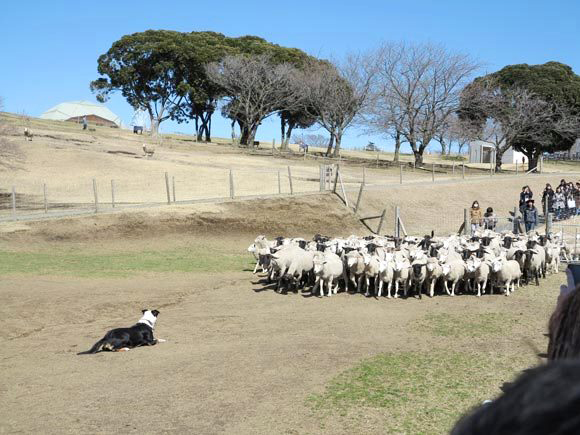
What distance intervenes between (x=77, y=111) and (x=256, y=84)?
1600 inches

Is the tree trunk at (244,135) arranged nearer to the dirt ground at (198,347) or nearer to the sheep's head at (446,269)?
the dirt ground at (198,347)

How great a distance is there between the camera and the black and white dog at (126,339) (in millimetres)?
12211

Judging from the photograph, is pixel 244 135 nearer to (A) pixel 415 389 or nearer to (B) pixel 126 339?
(B) pixel 126 339

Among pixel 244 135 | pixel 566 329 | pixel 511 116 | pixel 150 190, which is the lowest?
pixel 150 190

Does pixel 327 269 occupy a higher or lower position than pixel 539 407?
lower

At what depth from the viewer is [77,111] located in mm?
91625

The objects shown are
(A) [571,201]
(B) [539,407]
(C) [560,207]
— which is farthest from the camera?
(C) [560,207]

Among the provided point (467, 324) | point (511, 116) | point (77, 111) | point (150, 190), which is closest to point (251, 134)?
point (511, 116)

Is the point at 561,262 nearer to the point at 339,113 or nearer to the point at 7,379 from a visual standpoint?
the point at 7,379

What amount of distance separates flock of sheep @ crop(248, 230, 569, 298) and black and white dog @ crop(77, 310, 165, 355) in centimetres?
608

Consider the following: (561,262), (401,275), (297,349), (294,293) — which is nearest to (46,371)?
(297,349)

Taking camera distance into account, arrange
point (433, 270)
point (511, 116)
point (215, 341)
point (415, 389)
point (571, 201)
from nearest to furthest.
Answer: point (415, 389)
point (215, 341)
point (433, 270)
point (571, 201)
point (511, 116)

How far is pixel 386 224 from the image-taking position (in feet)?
108

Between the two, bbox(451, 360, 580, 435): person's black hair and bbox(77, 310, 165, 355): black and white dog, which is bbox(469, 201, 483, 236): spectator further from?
bbox(451, 360, 580, 435): person's black hair
